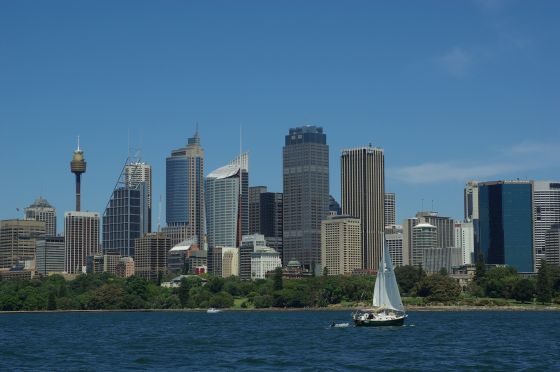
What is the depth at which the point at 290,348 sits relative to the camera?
Result: 382ft

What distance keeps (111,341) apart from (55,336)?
20.4 m

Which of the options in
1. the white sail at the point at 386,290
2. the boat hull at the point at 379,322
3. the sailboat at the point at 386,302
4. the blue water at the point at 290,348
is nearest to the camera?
the blue water at the point at 290,348

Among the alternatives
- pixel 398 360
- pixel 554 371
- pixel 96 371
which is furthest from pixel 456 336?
pixel 96 371

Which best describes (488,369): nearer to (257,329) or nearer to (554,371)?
(554,371)

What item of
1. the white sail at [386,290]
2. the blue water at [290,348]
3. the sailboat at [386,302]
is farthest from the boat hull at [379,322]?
the white sail at [386,290]

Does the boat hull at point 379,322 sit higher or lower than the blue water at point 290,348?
higher

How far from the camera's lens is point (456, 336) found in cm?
13562

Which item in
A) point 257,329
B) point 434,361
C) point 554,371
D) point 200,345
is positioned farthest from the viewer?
point 257,329

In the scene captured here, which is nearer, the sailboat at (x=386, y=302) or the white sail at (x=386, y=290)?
the sailboat at (x=386, y=302)

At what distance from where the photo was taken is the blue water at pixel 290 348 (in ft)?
320

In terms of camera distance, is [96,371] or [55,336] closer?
[96,371]

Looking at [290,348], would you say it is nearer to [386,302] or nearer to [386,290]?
[386,290]

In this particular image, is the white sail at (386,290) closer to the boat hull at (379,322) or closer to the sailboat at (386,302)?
the sailboat at (386,302)

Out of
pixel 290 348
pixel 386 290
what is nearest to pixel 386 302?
pixel 386 290
